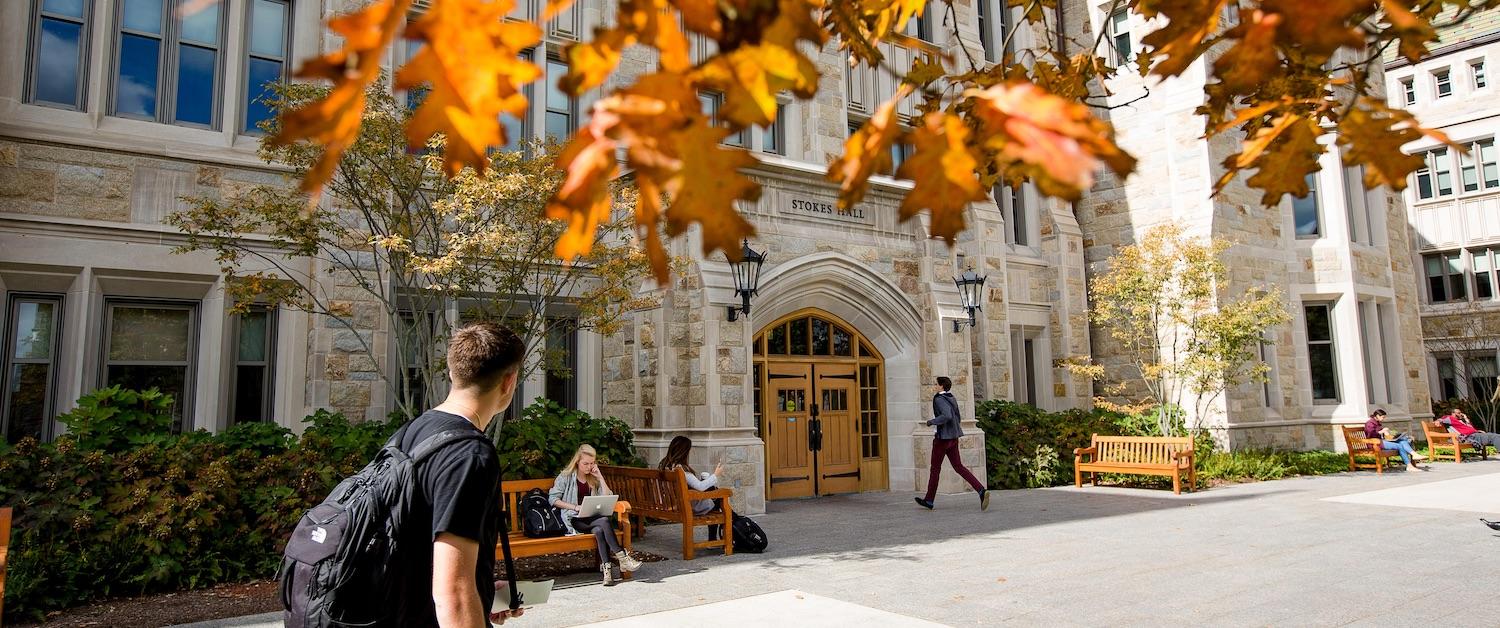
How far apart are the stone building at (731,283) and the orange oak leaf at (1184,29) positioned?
719 cm

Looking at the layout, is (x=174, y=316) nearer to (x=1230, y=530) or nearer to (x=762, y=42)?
(x=762, y=42)

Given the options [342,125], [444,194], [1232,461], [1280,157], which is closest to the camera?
[342,125]

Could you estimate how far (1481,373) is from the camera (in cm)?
2453

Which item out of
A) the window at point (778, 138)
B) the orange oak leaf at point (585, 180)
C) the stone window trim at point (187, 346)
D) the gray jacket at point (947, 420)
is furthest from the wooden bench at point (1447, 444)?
the orange oak leaf at point (585, 180)

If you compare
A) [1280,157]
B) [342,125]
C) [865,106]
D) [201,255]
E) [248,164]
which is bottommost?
[342,125]

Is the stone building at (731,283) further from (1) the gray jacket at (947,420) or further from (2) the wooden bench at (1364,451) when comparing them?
(1) the gray jacket at (947,420)

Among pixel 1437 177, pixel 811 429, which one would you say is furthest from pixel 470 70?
pixel 1437 177

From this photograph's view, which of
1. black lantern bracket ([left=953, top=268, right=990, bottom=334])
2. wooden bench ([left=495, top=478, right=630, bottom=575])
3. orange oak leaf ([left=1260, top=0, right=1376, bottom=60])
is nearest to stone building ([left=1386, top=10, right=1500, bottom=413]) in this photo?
black lantern bracket ([left=953, top=268, right=990, bottom=334])

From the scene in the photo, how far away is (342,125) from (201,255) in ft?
31.6

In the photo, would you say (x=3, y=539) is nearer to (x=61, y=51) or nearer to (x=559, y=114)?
(x=61, y=51)

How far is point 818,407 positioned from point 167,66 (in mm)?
9065

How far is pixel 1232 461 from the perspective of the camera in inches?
612

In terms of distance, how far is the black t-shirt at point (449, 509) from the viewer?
231 cm

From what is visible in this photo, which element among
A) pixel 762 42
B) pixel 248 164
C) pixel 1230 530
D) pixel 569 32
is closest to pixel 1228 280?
pixel 1230 530
